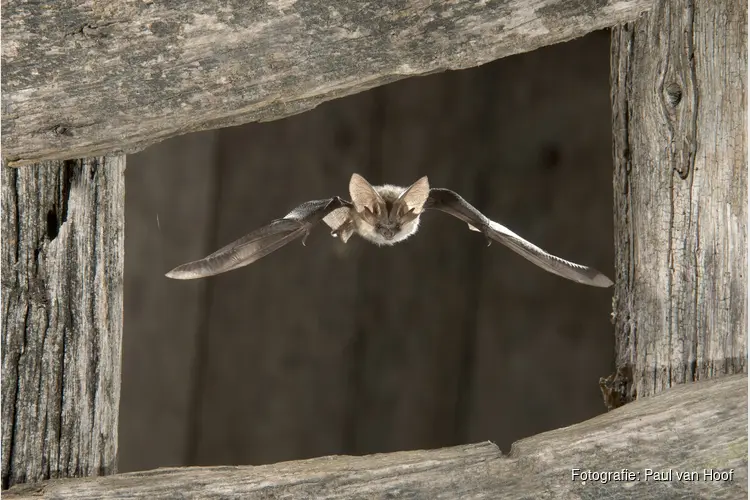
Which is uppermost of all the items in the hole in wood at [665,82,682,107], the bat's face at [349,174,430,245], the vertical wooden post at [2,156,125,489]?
the hole in wood at [665,82,682,107]

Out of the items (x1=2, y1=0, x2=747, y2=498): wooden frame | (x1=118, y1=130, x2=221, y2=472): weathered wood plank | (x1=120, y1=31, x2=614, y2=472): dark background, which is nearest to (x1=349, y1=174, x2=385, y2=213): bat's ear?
(x1=2, y1=0, x2=747, y2=498): wooden frame

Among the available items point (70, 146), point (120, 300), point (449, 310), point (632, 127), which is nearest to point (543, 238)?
point (449, 310)

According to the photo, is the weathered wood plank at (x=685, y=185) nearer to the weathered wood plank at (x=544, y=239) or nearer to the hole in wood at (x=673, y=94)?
the hole in wood at (x=673, y=94)

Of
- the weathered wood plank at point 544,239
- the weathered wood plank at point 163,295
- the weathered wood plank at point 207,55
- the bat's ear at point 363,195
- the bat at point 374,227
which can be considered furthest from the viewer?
the weathered wood plank at point 163,295

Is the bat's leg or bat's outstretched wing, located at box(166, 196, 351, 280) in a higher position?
the bat's leg

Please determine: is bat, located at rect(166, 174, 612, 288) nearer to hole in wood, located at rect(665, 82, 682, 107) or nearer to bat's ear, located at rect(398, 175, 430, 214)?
bat's ear, located at rect(398, 175, 430, 214)

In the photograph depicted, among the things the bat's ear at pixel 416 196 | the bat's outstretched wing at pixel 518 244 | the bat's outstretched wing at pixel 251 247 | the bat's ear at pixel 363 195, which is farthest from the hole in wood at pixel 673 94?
the bat's outstretched wing at pixel 251 247

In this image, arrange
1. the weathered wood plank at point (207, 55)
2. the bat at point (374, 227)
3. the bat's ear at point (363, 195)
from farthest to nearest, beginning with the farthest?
the bat's ear at point (363, 195) → the bat at point (374, 227) → the weathered wood plank at point (207, 55)

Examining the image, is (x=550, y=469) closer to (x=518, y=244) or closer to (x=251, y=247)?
(x=518, y=244)
